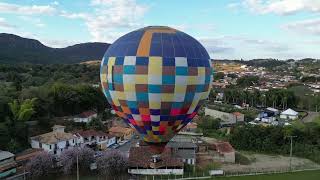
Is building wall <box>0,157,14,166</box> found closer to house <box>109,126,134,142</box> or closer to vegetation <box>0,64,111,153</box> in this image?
vegetation <box>0,64,111,153</box>

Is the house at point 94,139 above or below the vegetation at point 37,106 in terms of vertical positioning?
below

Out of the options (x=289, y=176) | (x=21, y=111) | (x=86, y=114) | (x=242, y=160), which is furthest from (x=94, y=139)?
(x=289, y=176)

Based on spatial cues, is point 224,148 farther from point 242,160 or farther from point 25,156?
point 25,156

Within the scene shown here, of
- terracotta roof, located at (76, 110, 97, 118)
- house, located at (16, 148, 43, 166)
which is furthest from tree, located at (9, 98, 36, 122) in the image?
terracotta roof, located at (76, 110, 97, 118)

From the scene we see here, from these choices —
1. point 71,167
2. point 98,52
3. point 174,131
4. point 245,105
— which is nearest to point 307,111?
point 245,105

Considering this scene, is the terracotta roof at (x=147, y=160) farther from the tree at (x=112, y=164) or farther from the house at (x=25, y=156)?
the house at (x=25, y=156)

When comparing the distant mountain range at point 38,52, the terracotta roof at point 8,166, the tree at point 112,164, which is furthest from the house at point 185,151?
the distant mountain range at point 38,52

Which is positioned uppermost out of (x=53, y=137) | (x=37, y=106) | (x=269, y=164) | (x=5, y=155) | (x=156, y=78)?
(x=156, y=78)
